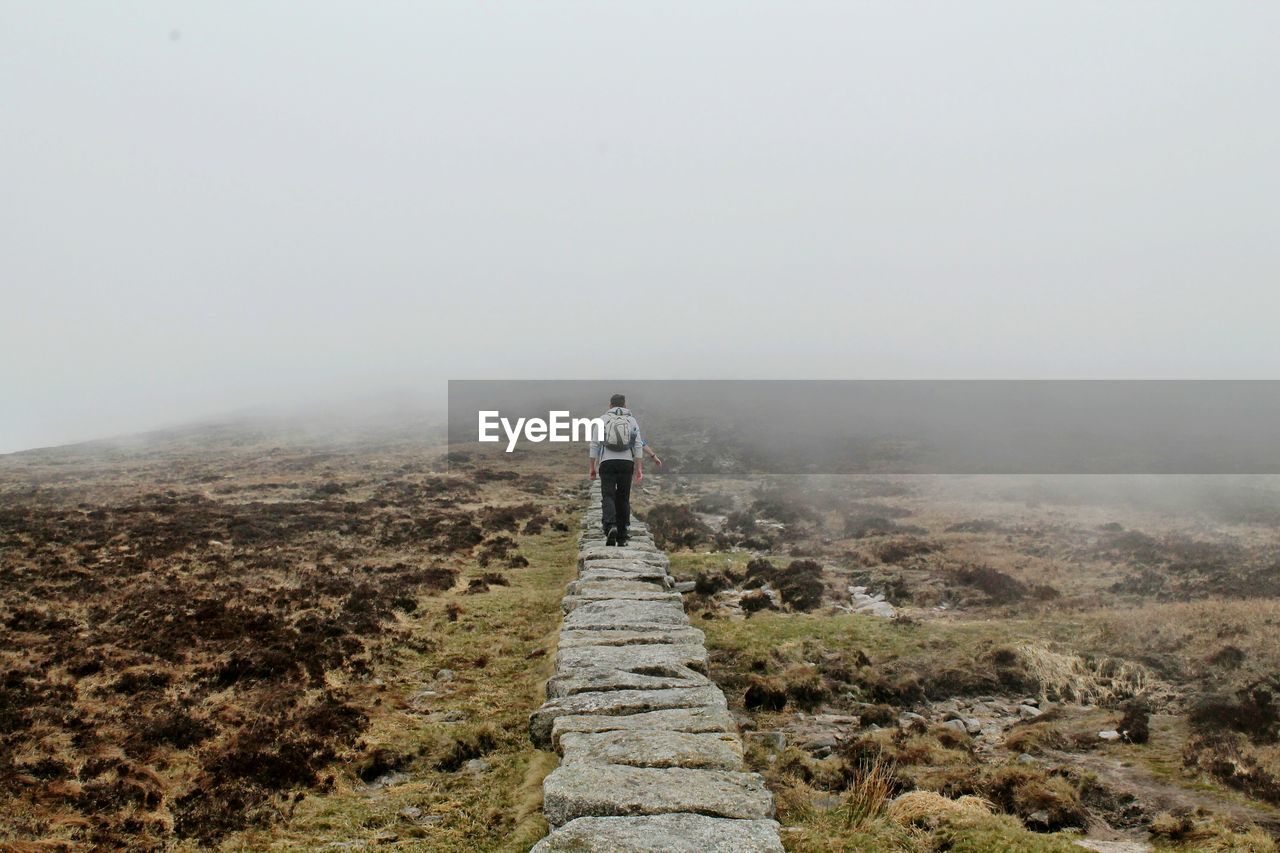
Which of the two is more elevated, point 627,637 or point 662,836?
point 662,836

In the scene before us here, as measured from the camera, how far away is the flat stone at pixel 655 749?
541 centimetres

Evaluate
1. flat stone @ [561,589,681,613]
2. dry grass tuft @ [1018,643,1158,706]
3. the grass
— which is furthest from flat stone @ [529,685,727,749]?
dry grass tuft @ [1018,643,1158,706]

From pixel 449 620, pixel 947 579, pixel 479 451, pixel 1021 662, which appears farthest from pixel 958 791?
pixel 479 451

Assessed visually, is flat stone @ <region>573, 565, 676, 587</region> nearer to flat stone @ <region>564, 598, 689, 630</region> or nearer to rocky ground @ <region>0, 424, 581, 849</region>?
rocky ground @ <region>0, 424, 581, 849</region>

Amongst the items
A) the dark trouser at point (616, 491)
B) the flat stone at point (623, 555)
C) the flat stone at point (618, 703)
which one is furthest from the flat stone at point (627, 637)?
the dark trouser at point (616, 491)

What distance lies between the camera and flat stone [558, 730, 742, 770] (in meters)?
5.41

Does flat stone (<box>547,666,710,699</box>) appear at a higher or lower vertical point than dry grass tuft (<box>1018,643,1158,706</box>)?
higher

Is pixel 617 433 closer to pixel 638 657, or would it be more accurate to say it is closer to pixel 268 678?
pixel 638 657

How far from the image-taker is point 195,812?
19.0ft

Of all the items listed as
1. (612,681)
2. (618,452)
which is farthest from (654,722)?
(618,452)

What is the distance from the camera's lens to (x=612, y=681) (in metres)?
7.13

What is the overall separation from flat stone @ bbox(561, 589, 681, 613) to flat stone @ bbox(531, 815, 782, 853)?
5.69 metres

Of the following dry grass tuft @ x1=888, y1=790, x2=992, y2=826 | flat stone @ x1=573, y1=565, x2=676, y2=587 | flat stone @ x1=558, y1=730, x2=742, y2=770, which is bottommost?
dry grass tuft @ x1=888, y1=790, x2=992, y2=826

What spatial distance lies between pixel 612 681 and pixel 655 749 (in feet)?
5.31
